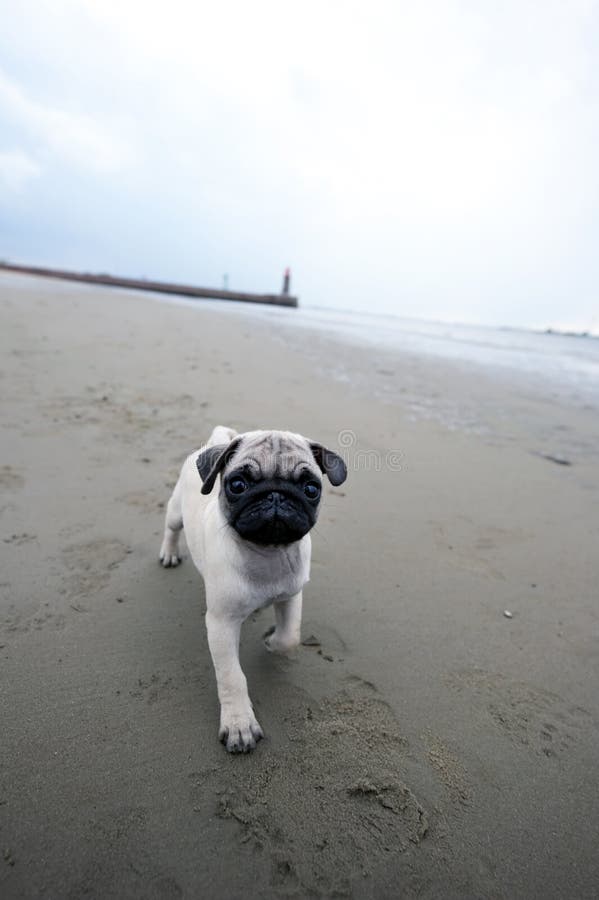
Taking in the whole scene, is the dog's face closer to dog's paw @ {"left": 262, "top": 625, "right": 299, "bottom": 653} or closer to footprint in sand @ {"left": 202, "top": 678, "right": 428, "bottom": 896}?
dog's paw @ {"left": 262, "top": 625, "right": 299, "bottom": 653}

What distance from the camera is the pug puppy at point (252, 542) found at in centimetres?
202

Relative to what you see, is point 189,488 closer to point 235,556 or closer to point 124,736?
point 235,556

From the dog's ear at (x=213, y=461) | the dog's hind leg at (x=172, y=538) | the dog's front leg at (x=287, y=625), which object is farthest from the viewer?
the dog's hind leg at (x=172, y=538)

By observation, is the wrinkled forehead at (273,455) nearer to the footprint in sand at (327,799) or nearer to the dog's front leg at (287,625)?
the dog's front leg at (287,625)

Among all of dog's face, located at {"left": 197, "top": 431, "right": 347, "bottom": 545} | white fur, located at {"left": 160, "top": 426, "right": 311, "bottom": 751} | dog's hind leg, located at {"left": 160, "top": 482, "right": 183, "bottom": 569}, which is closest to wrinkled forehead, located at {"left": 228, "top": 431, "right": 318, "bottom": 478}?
dog's face, located at {"left": 197, "top": 431, "right": 347, "bottom": 545}

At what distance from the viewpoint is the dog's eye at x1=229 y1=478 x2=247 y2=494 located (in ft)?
6.97

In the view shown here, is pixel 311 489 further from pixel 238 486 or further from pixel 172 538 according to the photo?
pixel 172 538

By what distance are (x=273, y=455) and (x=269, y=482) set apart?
17cm

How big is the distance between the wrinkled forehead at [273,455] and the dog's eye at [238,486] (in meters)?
0.07

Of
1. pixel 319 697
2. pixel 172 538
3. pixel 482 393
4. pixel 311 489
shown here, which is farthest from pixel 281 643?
pixel 482 393

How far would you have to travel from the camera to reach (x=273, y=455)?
219cm

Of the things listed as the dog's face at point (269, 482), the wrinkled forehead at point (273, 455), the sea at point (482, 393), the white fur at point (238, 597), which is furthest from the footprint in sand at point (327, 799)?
the sea at point (482, 393)

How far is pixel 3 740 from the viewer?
1900mm

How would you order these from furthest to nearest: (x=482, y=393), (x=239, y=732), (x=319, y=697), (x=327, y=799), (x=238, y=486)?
(x=482, y=393), (x=319, y=697), (x=238, y=486), (x=239, y=732), (x=327, y=799)
